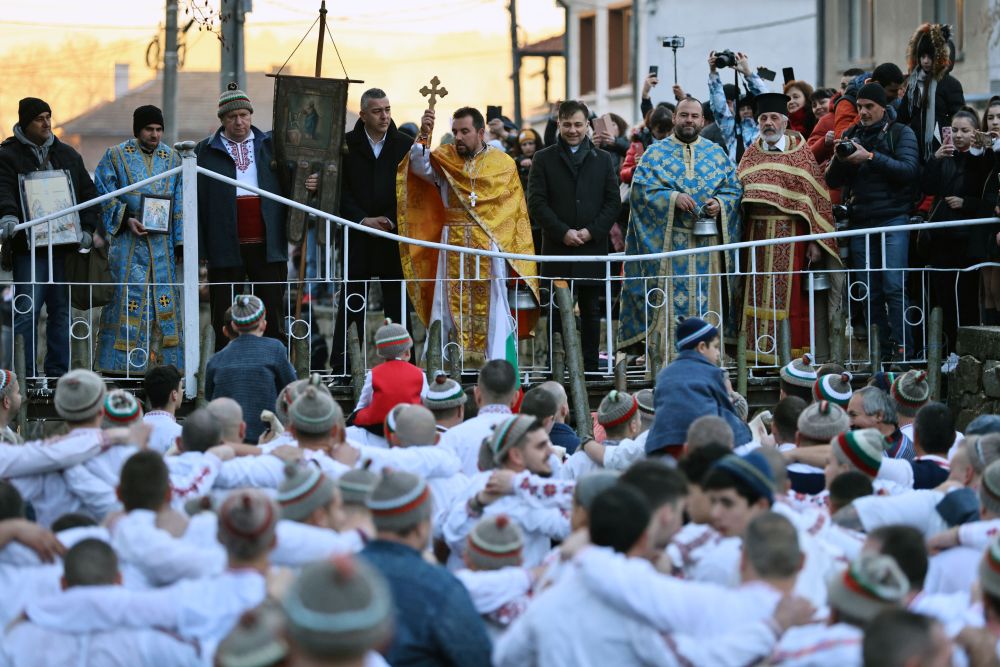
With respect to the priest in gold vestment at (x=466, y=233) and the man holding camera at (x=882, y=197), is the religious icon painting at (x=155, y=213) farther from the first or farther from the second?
the man holding camera at (x=882, y=197)

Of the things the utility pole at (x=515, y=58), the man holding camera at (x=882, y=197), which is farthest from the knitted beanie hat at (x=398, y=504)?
the utility pole at (x=515, y=58)

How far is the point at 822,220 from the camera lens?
11.6 metres

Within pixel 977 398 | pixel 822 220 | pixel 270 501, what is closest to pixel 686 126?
pixel 822 220

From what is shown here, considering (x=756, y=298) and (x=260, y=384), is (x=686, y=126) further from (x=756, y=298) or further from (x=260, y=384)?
(x=260, y=384)

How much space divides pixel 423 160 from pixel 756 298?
2.40 meters

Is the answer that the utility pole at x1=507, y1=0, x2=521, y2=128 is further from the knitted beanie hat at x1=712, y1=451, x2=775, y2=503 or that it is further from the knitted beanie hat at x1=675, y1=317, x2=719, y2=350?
the knitted beanie hat at x1=712, y1=451, x2=775, y2=503

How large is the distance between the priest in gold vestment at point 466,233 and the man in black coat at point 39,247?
6.77 ft

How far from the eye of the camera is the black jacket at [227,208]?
→ 10859mm

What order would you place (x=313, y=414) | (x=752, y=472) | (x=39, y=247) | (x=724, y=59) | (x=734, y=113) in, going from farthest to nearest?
(x=734, y=113) → (x=724, y=59) → (x=39, y=247) → (x=313, y=414) → (x=752, y=472)

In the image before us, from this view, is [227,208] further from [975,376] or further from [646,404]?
[975,376]

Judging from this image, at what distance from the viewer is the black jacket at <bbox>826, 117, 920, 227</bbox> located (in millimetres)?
11242

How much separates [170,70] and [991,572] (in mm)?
21149

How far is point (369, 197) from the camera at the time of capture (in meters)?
11.4

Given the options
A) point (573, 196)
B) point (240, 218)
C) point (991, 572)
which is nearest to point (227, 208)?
point (240, 218)
